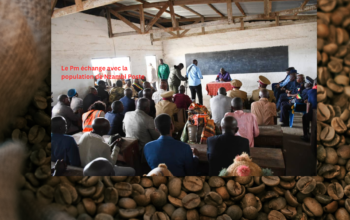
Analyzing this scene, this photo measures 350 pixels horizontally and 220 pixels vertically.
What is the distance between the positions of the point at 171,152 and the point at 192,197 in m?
0.37

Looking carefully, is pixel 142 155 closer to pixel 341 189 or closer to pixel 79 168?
pixel 79 168

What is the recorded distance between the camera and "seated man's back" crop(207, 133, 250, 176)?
212 cm

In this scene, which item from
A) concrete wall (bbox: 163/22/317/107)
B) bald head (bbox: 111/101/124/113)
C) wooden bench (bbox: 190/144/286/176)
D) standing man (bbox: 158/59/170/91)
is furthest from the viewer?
bald head (bbox: 111/101/124/113)

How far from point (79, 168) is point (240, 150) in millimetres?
1276

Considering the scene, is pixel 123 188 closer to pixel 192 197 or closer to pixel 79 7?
pixel 192 197

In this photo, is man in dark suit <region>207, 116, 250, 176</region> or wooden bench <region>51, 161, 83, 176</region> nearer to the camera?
man in dark suit <region>207, 116, 250, 176</region>

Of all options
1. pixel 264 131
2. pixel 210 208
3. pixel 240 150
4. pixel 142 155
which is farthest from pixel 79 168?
pixel 264 131

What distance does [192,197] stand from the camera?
6.93ft

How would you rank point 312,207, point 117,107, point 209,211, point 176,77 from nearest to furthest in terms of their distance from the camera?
point 312,207 < point 209,211 < point 176,77 < point 117,107

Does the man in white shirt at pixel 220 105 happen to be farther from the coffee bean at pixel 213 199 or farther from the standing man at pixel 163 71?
the coffee bean at pixel 213 199

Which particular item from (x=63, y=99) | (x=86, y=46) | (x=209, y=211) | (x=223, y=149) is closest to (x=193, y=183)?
(x=209, y=211)

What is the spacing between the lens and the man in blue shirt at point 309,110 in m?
1.95

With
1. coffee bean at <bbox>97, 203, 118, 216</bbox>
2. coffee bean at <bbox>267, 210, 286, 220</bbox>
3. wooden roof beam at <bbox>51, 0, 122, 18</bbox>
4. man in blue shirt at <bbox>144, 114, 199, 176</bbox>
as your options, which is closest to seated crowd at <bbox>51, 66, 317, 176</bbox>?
man in blue shirt at <bbox>144, 114, 199, 176</bbox>

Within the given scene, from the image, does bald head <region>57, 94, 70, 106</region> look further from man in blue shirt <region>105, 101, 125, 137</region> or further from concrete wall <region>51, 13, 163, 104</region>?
man in blue shirt <region>105, 101, 125, 137</region>
